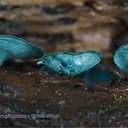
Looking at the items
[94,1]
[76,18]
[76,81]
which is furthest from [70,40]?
[76,81]

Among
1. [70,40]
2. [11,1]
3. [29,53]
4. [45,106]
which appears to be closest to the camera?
[45,106]

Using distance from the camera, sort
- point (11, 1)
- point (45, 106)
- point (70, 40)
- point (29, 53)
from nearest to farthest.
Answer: point (45, 106)
point (29, 53)
point (11, 1)
point (70, 40)

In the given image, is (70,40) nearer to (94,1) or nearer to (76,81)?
(94,1)
